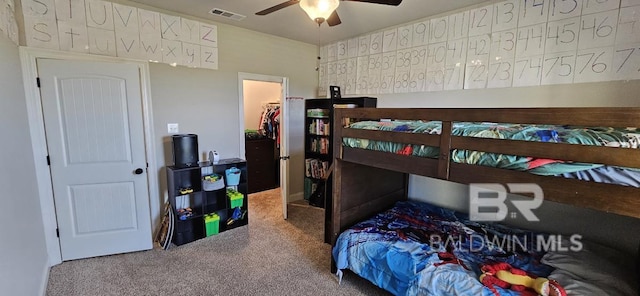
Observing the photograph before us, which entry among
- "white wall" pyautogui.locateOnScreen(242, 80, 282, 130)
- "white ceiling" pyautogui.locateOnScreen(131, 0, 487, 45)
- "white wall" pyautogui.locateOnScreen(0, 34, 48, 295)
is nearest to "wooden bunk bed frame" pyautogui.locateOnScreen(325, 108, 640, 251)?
"white ceiling" pyautogui.locateOnScreen(131, 0, 487, 45)

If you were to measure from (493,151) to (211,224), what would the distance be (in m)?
2.94

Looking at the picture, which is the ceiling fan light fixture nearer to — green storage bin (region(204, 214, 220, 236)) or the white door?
the white door

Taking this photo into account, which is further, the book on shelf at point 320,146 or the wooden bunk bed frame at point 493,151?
the book on shelf at point 320,146

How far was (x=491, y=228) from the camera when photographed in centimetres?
247

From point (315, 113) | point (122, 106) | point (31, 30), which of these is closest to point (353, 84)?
point (315, 113)

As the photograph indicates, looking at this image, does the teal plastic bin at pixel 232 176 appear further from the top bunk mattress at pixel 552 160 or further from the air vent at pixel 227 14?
the top bunk mattress at pixel 552 160

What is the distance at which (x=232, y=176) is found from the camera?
11.1 feet

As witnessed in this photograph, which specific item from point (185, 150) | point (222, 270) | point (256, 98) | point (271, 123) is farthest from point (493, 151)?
point (256, 98)

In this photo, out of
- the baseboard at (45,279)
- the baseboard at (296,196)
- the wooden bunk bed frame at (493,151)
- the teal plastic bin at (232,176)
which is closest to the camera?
the wooden bunk bed frame at (493,151)

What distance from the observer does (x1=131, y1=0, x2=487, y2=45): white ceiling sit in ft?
8.99

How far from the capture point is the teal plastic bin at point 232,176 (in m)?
3.38

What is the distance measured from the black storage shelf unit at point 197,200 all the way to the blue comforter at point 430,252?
5.43ft

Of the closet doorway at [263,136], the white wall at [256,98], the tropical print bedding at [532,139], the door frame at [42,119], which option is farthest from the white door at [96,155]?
the white wall at [256,98]

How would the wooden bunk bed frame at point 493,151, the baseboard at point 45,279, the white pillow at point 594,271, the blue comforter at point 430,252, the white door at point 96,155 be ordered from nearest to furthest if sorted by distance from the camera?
the wooden bunk bed frame at point 493,151 < the white pillow at point 594,271 < the blue comforter at point 430,252 < the baseboard at point 45,279 < the white door at point 96,155
